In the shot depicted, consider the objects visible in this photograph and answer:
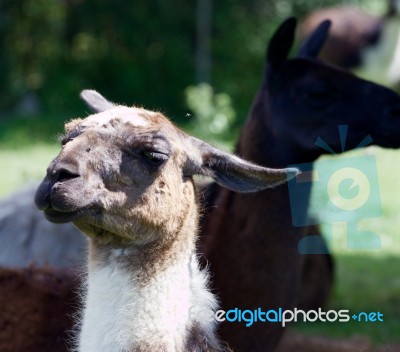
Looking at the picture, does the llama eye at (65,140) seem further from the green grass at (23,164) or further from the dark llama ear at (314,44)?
the green grass at (23,164)

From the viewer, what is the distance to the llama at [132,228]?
9.45 feet

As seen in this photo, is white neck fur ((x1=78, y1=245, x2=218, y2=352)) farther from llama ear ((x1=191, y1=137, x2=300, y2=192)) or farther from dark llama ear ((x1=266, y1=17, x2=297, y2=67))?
dark llama ear ((x1=266, y1=17, x2=297, y2=67))

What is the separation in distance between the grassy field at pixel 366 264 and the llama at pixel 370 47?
1.81 m

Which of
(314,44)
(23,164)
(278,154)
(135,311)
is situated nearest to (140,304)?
(135,311)

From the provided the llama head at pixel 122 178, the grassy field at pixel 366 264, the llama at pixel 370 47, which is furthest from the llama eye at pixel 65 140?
the llama at pixel 370 47

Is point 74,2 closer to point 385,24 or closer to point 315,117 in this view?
point 385,24

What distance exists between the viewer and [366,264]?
7.07 metres

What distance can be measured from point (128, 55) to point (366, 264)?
8.11 meters

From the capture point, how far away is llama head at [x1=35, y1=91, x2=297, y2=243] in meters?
2.83

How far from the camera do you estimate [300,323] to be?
584 cm

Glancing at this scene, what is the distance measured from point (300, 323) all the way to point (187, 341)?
9.86 feet

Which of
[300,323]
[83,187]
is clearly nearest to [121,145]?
[83,187]

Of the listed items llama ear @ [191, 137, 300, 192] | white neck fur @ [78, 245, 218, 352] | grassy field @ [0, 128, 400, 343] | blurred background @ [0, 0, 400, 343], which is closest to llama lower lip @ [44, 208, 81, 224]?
white neck fur @ [78, 245, 218, 352]

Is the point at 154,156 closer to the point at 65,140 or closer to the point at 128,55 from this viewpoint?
the point at 65,140
